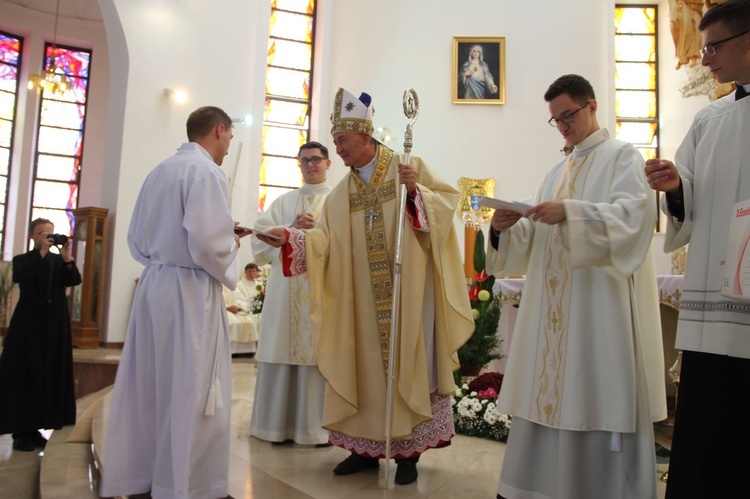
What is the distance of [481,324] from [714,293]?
3118 millimetres

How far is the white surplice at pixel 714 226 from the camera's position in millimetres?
2039

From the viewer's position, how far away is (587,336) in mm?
2660

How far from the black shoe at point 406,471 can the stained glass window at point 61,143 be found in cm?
1140

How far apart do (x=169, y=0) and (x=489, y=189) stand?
6.68 meters

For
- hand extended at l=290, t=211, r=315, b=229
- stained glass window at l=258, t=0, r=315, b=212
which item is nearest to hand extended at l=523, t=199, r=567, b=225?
hand extended at l=290, t=211, r=315, b=229

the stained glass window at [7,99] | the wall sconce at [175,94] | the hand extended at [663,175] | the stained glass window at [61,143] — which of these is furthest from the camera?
A: the stained glass window at [61,143]

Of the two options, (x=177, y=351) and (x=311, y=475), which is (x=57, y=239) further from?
(x=311, y=475)

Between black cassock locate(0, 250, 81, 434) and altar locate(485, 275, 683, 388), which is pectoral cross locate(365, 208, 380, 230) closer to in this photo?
altar locate(485, 275, 683, 388)

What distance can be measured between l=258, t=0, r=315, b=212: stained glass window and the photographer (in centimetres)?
788

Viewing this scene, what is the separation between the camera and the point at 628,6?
551 inches

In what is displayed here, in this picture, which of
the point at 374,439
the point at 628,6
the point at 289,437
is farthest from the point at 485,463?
the point at 628,6

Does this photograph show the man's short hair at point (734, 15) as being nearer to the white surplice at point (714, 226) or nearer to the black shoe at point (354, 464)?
the white surplice at point (714, 226)

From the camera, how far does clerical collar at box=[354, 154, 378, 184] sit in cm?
360

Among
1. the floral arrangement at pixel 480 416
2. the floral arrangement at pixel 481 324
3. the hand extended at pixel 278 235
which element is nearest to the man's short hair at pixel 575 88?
the hand extended at pixel 278 235
